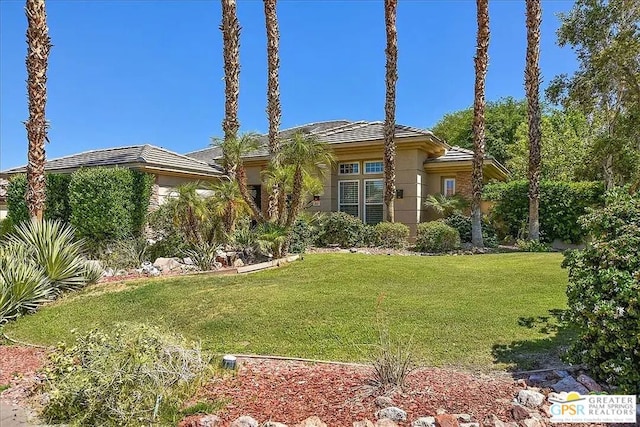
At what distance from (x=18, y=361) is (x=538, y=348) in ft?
24.8

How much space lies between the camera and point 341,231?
664 inches

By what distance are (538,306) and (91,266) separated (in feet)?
34.2

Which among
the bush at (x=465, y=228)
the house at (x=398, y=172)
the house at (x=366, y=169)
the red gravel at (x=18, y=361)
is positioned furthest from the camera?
the house at (x=398, y=172)

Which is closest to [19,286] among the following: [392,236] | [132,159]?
[132,159]

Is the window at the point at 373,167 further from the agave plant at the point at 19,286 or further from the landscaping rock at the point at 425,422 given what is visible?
the landscaping rock at the point at 425,422

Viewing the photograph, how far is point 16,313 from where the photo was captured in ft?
28.1

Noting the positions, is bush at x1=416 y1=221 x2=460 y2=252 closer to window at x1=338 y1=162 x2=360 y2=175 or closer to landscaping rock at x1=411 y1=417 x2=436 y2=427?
window at x1=338 y1=162 x2=360 y2=175

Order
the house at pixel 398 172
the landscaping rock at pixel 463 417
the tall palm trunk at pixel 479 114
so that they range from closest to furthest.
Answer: the landscaping rock at pixel 463 417 < the tall palm trunk at pixel 479 114 < the house at pixel 398 172

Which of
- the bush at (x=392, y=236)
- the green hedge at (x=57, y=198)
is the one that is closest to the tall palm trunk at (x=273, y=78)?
the bush at (x=392, y=236)

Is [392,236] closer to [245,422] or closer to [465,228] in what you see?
[465,228]

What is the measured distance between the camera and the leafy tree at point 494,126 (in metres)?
40.3

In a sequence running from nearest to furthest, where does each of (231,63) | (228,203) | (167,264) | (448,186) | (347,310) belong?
(347,310) < (167,264) < (228,203) < (231,63) < (448,186)

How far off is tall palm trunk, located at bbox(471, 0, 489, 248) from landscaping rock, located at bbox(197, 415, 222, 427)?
13.7 metres

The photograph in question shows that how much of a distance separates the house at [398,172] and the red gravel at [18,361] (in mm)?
11925
